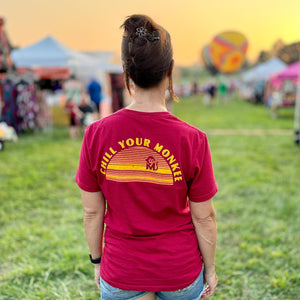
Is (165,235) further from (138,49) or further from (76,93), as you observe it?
(76,93)

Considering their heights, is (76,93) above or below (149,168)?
below

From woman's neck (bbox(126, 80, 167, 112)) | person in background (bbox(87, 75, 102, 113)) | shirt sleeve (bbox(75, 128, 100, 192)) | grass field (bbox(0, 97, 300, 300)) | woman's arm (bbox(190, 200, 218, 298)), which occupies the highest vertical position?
woman's neck (bbox(126, 80, 167, 112))

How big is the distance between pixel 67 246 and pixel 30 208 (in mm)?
1230

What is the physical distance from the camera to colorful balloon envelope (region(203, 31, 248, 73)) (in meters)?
17.7

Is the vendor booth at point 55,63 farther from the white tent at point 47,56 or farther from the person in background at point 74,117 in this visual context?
the person in background at point 74,117

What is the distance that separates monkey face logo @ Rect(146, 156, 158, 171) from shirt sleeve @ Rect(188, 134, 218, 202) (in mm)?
141

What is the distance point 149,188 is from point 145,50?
48cm

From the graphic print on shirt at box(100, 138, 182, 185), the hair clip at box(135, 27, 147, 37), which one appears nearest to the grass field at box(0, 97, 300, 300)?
the graphic print on shirt at box(100, 138, 182, 185)

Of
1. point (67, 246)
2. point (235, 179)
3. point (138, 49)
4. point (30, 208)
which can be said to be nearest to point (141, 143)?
point (138, 49)

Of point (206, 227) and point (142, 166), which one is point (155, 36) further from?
point (206, 227)

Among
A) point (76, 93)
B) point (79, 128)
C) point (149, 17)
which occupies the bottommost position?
point (79, 128)

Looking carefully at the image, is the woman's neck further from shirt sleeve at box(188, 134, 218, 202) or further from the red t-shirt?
shirt sleeve at box(188, 134, 218, 202)

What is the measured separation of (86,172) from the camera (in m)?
1.31

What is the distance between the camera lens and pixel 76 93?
1134cm
